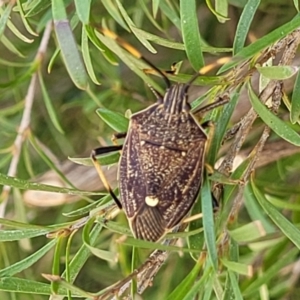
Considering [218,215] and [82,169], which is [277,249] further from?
[82,169]

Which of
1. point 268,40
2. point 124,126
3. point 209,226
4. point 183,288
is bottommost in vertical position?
point 183,288

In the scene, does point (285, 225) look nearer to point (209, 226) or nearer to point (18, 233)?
point (209, 226)

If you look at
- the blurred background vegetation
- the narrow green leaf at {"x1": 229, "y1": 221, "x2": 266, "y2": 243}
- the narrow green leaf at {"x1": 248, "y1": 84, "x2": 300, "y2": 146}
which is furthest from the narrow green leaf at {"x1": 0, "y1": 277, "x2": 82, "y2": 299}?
the narrow green leaf at {"x1": 248, "y1": 84, "x2": 300, "y2": 146}

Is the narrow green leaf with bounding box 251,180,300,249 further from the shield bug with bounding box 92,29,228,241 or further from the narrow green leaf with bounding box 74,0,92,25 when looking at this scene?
the narrow green leaf with bounding box 74,0,92,25

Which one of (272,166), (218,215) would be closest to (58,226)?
(218,215)

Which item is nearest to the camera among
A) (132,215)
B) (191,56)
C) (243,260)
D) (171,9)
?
(191,56)

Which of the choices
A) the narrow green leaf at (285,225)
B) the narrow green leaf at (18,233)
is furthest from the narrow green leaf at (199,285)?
the narrow green leaf at (18,233)

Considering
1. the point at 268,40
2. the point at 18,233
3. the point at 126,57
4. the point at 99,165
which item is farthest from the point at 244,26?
the point at 18,233

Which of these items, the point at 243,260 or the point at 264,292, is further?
the point at 243,260
